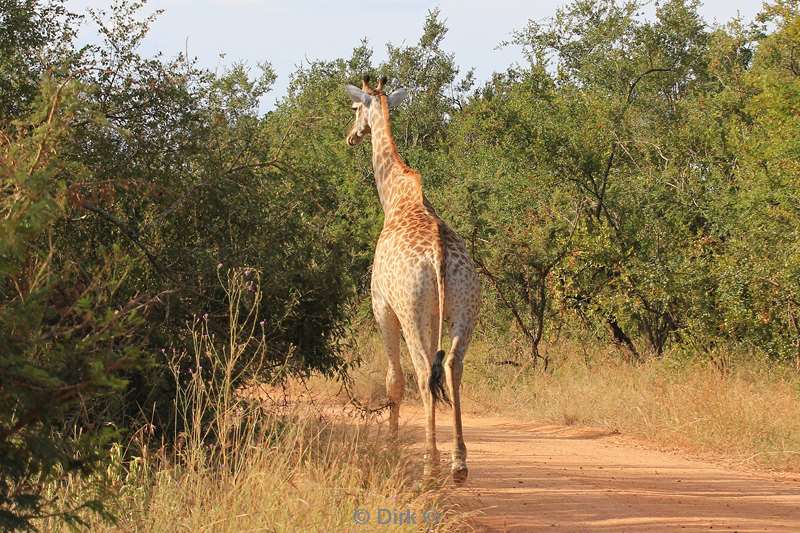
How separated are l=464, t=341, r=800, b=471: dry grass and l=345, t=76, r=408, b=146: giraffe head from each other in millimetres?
4033

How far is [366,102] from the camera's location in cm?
991

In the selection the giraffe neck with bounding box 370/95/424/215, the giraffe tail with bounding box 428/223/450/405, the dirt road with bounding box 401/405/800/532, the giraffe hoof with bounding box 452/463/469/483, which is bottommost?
the dirt road with bounding box 401/405/800/532

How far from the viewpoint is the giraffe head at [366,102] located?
980 centimetres

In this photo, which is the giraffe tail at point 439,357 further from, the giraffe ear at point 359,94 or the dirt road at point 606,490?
the giraffe ear at point 359,94

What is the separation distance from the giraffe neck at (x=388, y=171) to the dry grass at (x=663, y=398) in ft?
12.1

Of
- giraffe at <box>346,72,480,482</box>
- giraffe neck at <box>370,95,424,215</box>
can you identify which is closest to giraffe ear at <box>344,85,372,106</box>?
giraffe neck at <box>370,95,424,215</box>

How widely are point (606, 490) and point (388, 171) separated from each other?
3153 mm

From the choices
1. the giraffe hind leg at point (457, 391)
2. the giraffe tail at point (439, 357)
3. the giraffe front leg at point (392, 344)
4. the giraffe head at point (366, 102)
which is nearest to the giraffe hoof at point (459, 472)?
the giraffe hind leg at point (457, 391)

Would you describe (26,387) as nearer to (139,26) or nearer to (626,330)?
(139,26)

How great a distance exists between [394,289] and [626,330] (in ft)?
25.7

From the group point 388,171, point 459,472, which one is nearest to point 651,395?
point 388,171

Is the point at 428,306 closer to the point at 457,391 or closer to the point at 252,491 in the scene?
the point at 457,391

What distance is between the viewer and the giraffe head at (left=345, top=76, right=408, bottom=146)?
9.80 m

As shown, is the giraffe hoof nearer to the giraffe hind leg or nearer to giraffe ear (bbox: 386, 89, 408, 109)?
the giraffe hind leg
